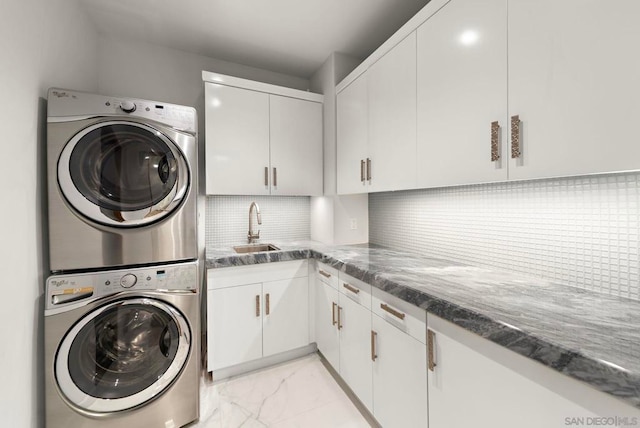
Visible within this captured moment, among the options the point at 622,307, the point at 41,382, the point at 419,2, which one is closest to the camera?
the point at 622,307

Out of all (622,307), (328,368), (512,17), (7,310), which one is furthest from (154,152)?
(622,307)

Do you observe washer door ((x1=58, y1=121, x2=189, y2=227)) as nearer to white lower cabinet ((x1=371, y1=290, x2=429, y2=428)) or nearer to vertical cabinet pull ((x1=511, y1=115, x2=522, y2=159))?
white lower cabinet ((x1=371, y1=290, x2=429, y2=428))

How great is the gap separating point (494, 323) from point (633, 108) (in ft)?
2.36

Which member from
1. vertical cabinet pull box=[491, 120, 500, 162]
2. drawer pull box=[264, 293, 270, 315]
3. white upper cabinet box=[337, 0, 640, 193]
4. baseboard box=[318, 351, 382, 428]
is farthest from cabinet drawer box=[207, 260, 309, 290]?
vertical cabinet pull box=[491, 120, 500, 162]

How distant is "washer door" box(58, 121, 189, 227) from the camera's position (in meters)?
1.34

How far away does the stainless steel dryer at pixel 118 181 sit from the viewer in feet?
4.33

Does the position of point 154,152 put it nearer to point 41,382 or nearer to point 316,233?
point 41,382

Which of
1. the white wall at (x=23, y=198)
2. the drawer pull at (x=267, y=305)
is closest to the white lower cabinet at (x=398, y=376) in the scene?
the drawer pull at (x=267, y=305)

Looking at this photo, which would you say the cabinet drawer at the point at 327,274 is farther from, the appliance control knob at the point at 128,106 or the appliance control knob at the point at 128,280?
the appliance control knob at the point at 128,106

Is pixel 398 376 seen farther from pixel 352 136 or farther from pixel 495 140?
pixel 352 136

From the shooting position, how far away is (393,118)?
1.66 metres

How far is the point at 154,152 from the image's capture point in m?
1.50

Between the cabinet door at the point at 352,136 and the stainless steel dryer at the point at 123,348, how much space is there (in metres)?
1.29

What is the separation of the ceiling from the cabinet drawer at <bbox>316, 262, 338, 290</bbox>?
1818 millimetres
